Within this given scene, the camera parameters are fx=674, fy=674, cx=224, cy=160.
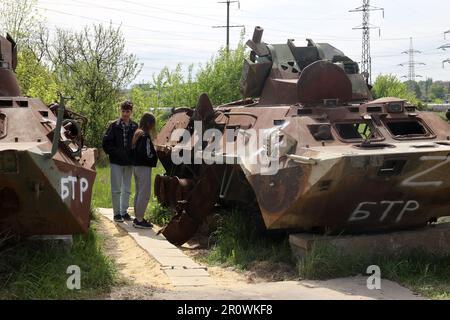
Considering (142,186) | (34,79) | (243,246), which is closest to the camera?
(243,246)

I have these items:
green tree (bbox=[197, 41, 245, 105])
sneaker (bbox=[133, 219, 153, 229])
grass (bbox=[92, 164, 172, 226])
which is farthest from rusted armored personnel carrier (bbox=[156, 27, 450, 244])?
green tree (bbox=[197, 41, 245, 105])

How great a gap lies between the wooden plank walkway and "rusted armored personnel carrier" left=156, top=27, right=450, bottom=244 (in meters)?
0.70

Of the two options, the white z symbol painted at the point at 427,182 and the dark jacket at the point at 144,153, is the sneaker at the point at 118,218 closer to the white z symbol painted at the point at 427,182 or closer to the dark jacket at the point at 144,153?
the dark jacket at the point at 144,153

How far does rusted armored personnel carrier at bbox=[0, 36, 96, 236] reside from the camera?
18.2 feet

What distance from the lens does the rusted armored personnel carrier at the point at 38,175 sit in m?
5.55

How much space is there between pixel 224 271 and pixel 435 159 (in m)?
2.70

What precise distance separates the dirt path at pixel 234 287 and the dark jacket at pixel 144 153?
4.77ft

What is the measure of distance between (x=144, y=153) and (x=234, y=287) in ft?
9.83

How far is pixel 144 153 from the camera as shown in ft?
29.6

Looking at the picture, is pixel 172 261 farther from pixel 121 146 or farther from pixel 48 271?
pixel 121 146

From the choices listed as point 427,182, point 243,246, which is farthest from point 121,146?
point 427,182

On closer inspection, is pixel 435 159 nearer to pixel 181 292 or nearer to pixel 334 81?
pixel 334 81

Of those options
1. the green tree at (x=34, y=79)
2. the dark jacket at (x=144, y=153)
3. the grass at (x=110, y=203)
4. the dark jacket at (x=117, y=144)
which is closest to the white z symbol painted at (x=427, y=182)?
the dark jacket at (x=144, y=153)

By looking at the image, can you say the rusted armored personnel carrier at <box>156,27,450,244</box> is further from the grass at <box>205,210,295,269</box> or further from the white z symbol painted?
the grass at <box>205,210,295,269</box>
